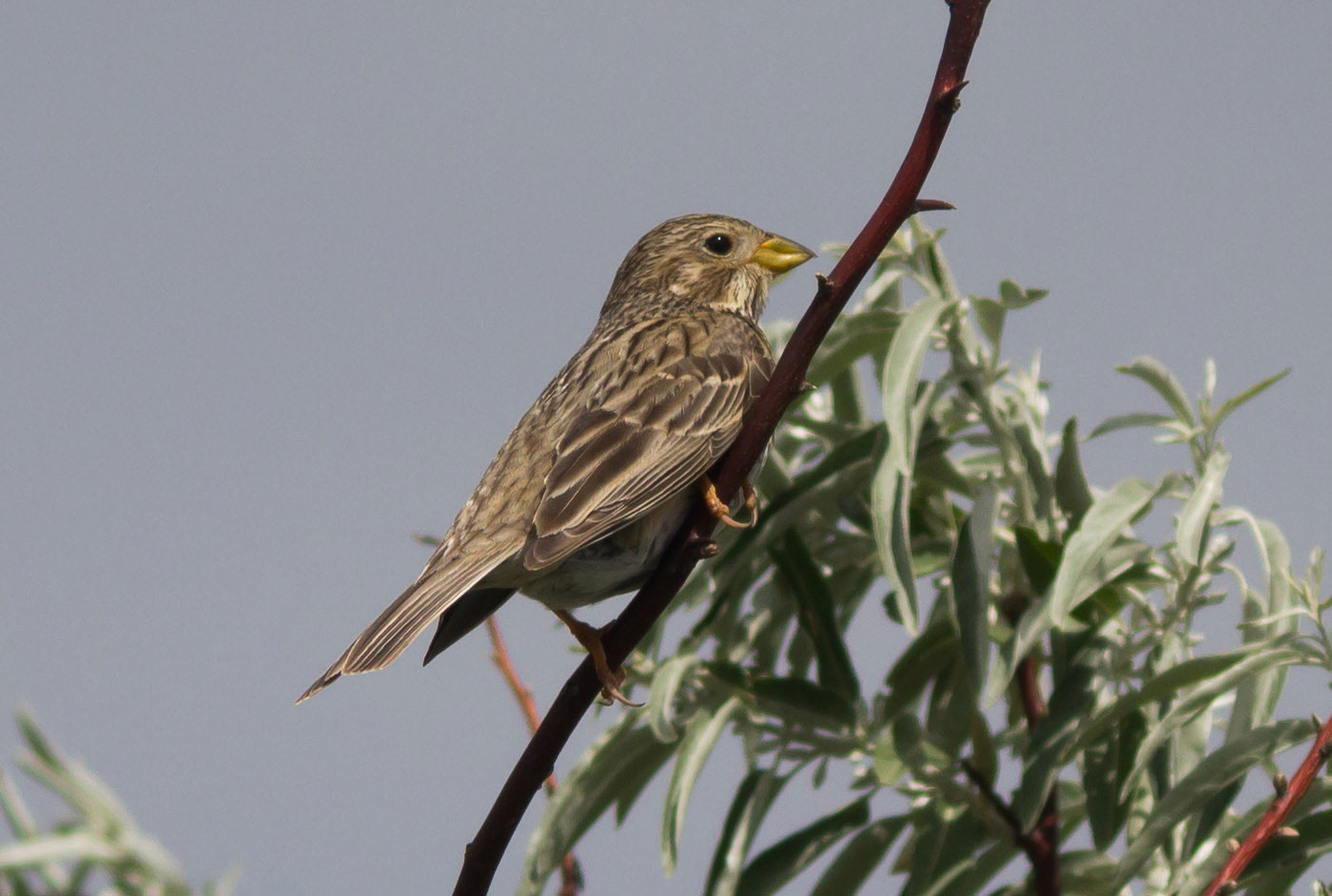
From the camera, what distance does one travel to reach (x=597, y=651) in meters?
3.98

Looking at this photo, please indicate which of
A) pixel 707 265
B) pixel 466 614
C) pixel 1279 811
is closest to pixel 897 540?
pixel 466 614

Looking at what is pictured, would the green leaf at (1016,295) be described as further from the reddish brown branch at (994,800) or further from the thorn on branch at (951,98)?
the thorn on branch at (951,98)

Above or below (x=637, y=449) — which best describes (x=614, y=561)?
below

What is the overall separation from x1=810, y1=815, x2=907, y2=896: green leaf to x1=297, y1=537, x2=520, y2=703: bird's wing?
3.90 ft

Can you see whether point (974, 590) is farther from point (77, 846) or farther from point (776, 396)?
point (77, 846)

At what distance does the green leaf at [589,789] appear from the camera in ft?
13.8

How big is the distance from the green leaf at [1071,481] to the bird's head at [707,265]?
1.84 meters

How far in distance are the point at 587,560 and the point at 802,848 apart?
949 mm

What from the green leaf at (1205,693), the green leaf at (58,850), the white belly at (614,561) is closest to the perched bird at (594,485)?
the white belly at (614,561)

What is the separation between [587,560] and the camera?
4.39 m

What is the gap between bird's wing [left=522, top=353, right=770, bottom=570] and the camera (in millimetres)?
4141

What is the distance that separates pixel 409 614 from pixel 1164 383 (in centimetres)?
202

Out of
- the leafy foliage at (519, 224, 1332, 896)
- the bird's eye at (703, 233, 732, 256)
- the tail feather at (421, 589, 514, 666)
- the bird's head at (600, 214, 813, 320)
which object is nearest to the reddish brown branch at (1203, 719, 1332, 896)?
the leafy foliage at (519, 224, 1332, 896)

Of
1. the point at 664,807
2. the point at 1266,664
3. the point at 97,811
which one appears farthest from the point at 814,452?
the point at 97,811
